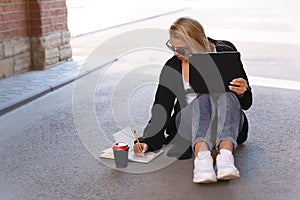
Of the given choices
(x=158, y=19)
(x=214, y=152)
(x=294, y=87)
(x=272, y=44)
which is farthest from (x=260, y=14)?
(x=214, y=152)

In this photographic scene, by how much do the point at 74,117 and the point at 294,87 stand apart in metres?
2.84

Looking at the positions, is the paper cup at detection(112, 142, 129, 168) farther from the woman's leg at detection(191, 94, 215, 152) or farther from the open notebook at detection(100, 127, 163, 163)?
the woman's leg at detection(191, 94, 215, 152)

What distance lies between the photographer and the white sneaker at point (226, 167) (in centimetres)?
283

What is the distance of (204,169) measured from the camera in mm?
2852

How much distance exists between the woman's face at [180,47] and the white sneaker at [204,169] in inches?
A: 26.9

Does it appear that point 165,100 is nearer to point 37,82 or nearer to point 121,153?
point 121,153

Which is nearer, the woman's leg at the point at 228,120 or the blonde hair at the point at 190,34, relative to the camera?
the woman's leg at the point at 228,120

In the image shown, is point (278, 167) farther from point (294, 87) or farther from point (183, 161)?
point (294, 87)

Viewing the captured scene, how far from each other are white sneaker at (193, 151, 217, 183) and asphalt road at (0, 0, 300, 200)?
0.05 m

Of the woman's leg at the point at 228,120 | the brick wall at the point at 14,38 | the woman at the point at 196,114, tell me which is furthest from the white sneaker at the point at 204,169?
the brick wall at the point at 14,38

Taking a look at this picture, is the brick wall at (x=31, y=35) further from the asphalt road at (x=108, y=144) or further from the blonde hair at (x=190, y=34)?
the blonde hair at (x=190, y=34)

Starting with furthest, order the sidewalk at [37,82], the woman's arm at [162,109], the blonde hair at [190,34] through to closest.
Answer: the sidewalk at [37,82]
the woman's arm at [162,109]
the blonde hair at [190,34]

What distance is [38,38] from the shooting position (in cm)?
630

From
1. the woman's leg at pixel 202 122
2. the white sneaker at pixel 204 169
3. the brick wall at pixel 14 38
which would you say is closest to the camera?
the white sneaker at pixel 204 169
